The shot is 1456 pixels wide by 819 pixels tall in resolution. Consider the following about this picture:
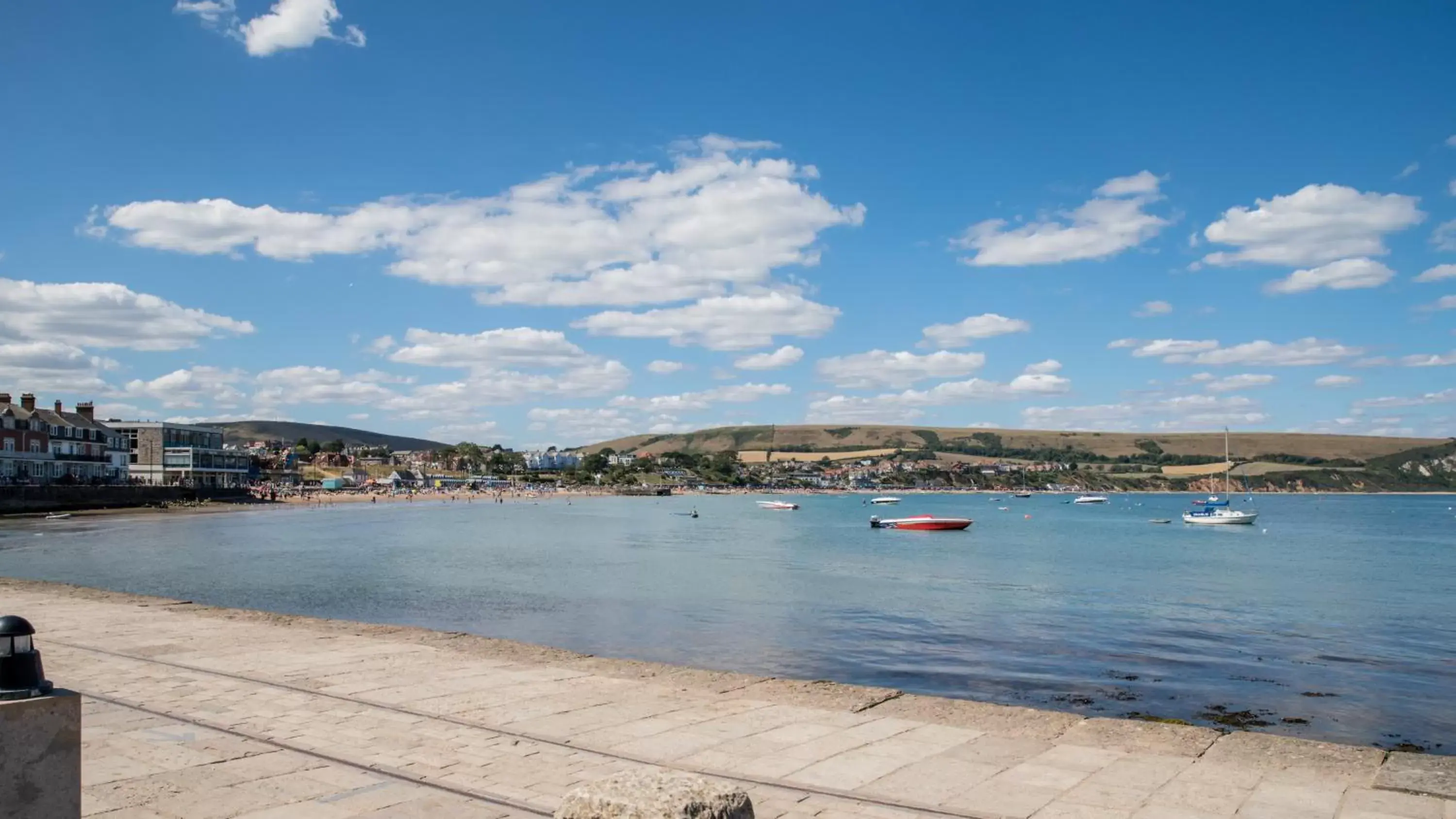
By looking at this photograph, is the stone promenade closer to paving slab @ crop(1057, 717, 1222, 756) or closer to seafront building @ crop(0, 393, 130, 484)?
paving slab @ crop(1057, 717, 1222, 756)

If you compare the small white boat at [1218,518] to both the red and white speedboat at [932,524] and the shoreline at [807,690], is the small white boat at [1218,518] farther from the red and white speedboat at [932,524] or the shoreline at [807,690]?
the shoreline at [807,690]

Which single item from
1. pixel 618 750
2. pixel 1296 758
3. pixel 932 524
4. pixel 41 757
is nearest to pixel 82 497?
pixel 932 524

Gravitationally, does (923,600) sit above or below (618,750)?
below

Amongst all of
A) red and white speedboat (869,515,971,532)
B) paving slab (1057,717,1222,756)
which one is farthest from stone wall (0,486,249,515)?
paving slab (1057,717,1222,756)

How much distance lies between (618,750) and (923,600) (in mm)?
28715

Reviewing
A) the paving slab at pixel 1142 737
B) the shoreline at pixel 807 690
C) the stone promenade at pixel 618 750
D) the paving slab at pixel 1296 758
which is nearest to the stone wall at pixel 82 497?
the shoreline at pixel 807 690

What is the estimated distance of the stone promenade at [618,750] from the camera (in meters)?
8.47

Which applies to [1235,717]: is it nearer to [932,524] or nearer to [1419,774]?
[1419,774]

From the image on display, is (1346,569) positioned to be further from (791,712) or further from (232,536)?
(232,536)

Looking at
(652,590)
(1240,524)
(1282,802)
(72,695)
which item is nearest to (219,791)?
(72,695)

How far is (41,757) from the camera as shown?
176 inches

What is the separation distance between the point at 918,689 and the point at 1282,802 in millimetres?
10454

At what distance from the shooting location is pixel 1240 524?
367 ft

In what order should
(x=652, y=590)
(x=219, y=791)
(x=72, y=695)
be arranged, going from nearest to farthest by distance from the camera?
1. (x=72, y=695)
2. (x=219, y=791)
3. (x=652, y=590)
